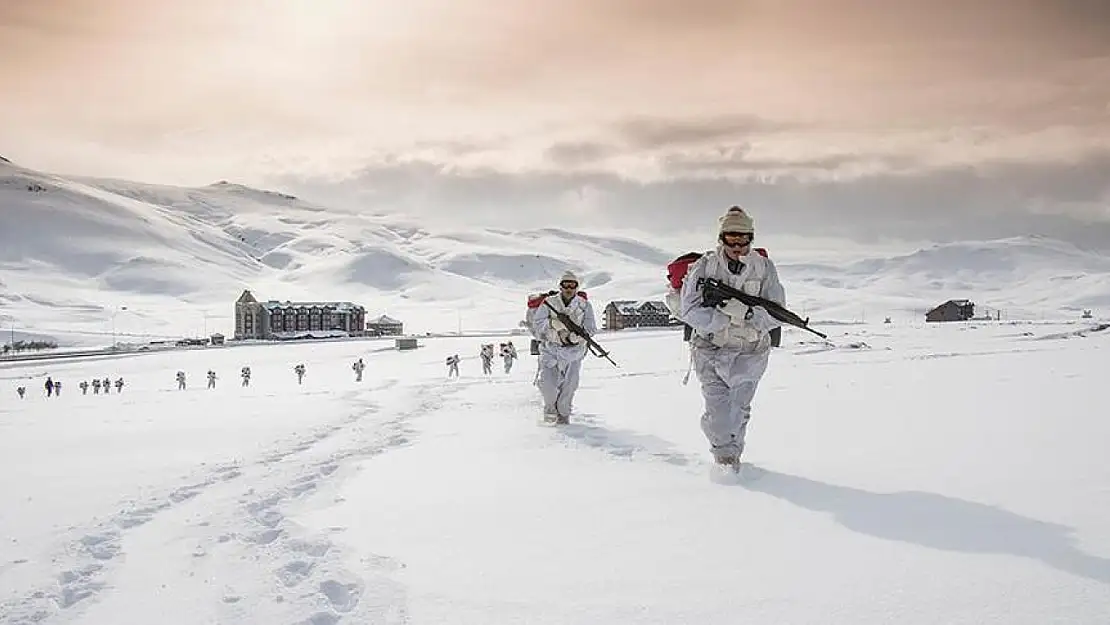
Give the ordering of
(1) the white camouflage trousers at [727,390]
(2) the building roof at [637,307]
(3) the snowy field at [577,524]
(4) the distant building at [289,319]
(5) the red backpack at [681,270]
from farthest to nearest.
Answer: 1. (4) the distant building at [289,319]
2. (2) the building roof at [637,307]
3. (5) the red backpack at [681,270]
4. (1) the white camouflage trousers at [727,390]
5. (3) the snowy field at [577,524]

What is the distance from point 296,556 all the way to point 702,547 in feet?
7.79

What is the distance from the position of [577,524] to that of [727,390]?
271 centimetres

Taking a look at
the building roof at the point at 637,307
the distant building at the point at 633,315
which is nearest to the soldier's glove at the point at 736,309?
the distant building at the point at 633,315

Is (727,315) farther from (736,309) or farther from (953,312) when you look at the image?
(953,312)

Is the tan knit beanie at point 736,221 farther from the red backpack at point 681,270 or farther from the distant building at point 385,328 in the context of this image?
the distant building at point 385,328

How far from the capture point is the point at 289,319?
12544 centimetres

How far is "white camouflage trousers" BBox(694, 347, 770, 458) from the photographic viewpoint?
7199 millimetres

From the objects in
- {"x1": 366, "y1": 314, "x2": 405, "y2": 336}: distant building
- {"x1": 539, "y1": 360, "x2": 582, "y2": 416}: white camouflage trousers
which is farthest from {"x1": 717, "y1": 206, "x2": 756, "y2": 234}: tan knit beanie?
{"x1": 366, "y1": 314, "x2": 405, "y2": 336}: distant building

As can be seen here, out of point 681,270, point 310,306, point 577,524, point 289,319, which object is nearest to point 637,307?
point 310,306

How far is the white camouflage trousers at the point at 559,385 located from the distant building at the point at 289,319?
375 ft

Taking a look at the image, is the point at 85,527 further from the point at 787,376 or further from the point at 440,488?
the point at 787,376

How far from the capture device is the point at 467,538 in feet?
16.7

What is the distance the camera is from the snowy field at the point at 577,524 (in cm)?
385

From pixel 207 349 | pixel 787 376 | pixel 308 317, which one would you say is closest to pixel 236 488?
pixel 787 376
